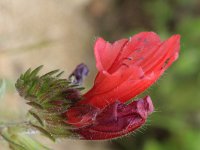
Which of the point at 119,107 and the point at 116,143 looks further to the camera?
the point at 116,143

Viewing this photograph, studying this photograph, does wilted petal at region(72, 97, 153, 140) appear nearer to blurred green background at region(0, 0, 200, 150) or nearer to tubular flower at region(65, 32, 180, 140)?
tubular flower at region(65, 32, 180, 140)

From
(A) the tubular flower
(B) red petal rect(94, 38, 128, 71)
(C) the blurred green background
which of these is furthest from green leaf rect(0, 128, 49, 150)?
(C) the blurred green background

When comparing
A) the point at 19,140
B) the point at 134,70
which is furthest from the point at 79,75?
the point at 134,70

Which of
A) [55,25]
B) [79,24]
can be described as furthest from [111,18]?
[55,25]

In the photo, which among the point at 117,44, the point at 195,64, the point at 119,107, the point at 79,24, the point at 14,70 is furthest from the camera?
the point at 79,24

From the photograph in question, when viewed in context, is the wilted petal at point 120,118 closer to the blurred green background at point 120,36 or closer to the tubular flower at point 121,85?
the tubular flower at point 121,85

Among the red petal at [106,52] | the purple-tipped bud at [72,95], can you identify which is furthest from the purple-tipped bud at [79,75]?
the red petal at [106,52]

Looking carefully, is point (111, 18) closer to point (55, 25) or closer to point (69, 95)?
point (55, 25)
